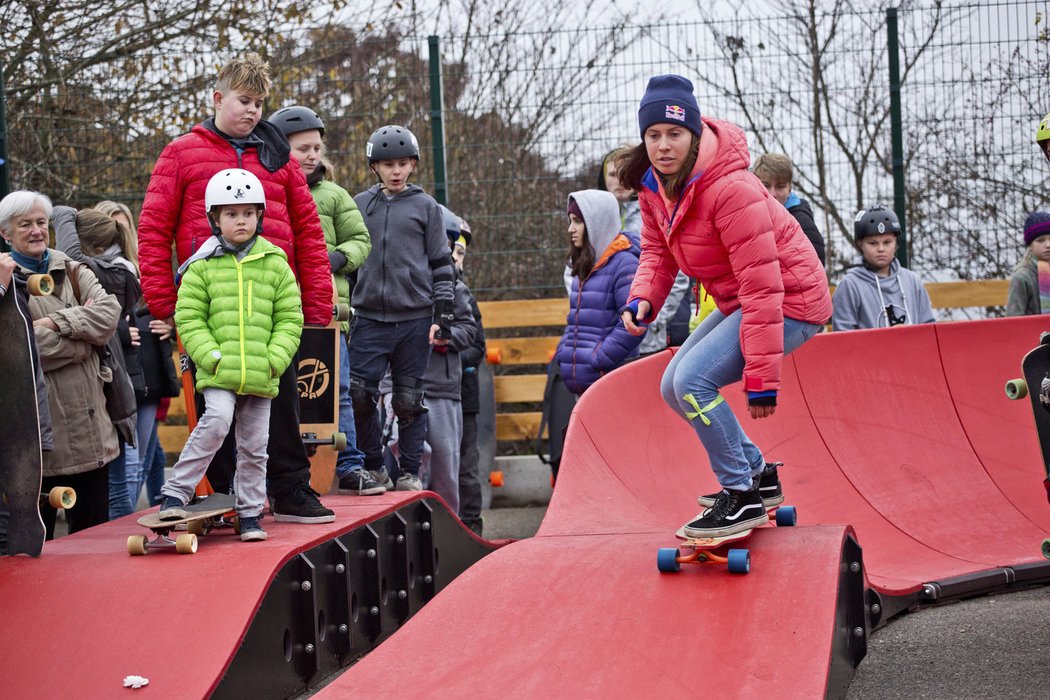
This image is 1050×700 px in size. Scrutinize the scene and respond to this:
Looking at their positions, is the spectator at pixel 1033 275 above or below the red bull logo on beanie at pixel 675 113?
below

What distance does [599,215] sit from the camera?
7.45 meters

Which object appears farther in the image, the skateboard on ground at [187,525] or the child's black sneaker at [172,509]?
the child's black sneaker at [172,509]

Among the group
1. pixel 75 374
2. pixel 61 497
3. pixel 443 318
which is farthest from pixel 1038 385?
pixel 75 374

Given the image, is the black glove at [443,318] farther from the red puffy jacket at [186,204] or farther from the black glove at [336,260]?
the red puffy jacket at [186,204]

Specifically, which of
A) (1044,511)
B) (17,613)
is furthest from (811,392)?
(17,613)

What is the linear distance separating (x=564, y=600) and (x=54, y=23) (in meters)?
9.07

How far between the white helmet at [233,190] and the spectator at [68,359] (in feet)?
3.72

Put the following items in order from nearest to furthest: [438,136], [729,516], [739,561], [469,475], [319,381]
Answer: [739,561]
[729,516]
[319,381]
[469,475]
[438,136]

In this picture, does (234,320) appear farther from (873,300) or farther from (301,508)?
(873,300)

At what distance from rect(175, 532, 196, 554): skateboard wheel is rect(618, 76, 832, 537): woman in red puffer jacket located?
195cm

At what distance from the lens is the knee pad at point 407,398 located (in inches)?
276

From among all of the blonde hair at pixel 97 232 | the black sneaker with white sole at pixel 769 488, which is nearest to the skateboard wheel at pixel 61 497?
the blonde hair at pixel 97 232

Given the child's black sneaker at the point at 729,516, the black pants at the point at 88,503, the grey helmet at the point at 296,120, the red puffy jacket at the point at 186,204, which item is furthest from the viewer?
the grey helmet at the point at 296,120

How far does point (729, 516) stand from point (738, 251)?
1025 mm
